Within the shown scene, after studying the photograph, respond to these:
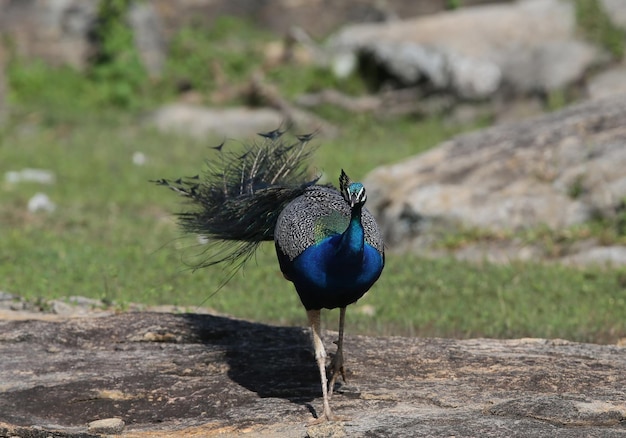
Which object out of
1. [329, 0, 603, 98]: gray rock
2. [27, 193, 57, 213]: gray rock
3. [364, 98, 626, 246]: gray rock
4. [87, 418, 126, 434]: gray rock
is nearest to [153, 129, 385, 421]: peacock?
[87, 418, 126, 434]: gray rock

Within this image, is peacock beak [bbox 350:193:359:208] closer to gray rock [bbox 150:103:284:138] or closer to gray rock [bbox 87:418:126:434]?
gray rock [bbox 87:418:126:434]

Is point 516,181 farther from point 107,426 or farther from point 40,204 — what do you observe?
point 107,426

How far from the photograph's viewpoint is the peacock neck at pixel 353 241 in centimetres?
618

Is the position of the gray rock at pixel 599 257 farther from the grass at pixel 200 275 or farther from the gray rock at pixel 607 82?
the gray rock at pixel 607 82

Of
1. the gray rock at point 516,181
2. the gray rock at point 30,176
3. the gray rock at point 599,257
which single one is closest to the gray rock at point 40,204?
the gray rock at point 30,176

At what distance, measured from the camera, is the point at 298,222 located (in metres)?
6.90

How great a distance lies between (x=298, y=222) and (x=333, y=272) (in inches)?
23.8

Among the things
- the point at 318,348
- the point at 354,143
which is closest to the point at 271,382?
the point at 318,348

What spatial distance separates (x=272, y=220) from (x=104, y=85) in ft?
47.7

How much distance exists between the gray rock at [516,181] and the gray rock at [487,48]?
17.5ft

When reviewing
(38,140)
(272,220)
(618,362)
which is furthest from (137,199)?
(618,362)

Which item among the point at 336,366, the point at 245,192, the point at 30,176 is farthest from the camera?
the point at 30,176

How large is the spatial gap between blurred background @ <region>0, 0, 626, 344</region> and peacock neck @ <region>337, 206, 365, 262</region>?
7.27ft

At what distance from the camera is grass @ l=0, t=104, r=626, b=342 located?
388 inches
